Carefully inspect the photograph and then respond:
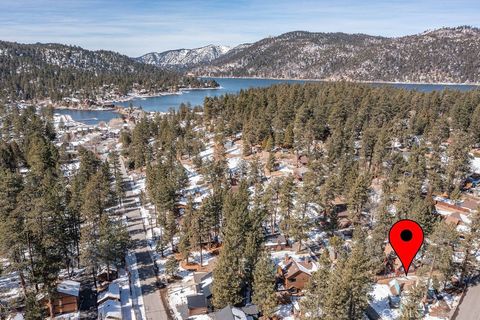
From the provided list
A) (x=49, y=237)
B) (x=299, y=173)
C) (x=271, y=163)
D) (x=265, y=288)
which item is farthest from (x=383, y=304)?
(x=49, y=237)

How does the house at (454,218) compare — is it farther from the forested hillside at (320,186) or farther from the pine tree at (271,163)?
the pine tree at (271,163)

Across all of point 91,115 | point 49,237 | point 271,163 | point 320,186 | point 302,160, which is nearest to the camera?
point 49,237

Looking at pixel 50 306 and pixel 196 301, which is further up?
pixel 50 306

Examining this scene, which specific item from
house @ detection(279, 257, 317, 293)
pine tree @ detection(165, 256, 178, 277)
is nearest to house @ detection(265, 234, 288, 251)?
house @ detection(279, 257, 317, 293)

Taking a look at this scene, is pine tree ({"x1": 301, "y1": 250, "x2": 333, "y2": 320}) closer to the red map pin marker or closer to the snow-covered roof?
the red map pin marker

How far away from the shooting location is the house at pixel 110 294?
37.2 m

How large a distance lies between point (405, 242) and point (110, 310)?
30.0 m

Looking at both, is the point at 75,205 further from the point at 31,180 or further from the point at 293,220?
the point at 293,220

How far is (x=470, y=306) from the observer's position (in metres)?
33.8

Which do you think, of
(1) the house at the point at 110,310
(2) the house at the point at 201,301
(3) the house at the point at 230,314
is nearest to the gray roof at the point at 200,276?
(2) the house at the point at 201,301

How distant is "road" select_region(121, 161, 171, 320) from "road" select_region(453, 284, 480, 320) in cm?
2939

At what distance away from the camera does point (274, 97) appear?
102 metres

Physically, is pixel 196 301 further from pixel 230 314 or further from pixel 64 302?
pixel 64 302

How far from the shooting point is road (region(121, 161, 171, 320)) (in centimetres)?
3603
